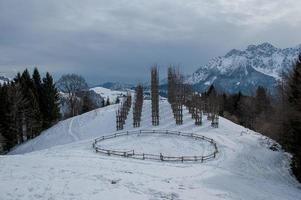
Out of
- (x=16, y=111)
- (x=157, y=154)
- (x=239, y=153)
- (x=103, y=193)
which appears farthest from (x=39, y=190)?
(x=16, y=111)

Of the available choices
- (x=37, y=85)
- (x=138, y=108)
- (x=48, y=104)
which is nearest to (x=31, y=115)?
(x=48, y=104)

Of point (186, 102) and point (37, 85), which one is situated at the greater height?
point (37, 85)

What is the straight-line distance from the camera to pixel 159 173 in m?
41.0

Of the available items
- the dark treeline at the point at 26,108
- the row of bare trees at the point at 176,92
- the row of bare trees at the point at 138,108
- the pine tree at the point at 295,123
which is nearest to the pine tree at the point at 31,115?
the dark treeline at the point at 26,108

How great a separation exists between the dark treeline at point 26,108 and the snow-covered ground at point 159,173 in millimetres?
19155

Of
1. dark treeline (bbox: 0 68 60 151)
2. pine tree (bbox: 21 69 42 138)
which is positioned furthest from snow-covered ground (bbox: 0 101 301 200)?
pine tree (bbox: 21 69 42 138)

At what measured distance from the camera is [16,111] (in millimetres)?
72625

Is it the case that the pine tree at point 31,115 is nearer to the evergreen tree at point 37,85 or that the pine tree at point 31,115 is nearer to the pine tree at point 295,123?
the evergreen tree at point 37,85

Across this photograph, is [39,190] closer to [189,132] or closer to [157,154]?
[157,154]

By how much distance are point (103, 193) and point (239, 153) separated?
27860 millimetres

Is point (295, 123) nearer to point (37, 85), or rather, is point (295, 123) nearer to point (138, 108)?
point (138, 108)

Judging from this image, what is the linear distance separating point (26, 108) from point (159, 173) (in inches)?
1691

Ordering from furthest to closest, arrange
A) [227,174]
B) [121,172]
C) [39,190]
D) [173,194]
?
[227,174]
[121,172]
[173,194]
[39,190]

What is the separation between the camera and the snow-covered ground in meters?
31.7
